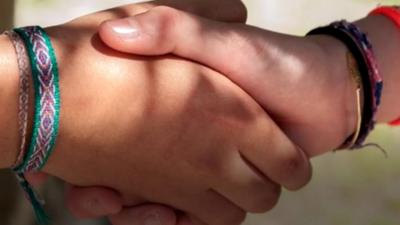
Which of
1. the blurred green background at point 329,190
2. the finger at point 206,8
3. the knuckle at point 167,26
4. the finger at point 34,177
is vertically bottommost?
the blurred green background at point 329,190

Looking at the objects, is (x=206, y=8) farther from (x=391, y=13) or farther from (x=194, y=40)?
(x=391, y=13)

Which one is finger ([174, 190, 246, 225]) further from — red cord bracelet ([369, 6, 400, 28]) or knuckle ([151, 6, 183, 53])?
red cord bracelet ([369, 6, 400, 28])

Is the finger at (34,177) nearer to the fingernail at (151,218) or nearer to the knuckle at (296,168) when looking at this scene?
the fingernail at (151,218)

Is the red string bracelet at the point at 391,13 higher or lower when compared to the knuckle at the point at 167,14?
lower

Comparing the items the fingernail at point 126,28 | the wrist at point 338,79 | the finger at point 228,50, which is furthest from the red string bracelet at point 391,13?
the fingernail at point 126,28

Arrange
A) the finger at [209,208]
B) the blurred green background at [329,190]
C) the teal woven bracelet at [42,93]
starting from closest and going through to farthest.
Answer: the teal woven bracelet at [42,93] < the finger at [209,208] < the blurred green background at [329,190]

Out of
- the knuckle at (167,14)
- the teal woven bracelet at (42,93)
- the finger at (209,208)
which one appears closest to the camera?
the teal woven bracelet at (42,93)

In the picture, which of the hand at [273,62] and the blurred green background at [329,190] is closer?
the hand at [273,62]

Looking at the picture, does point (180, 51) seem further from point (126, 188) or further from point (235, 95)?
point (126, 188)
